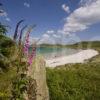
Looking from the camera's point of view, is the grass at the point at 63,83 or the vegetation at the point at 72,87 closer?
the grass at the point at 63,83

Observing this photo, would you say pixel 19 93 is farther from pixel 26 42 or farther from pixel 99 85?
pixel 99 85

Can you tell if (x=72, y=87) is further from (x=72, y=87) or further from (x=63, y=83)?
(x=63, y=83)

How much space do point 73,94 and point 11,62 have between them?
4521mm

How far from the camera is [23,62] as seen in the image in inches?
232

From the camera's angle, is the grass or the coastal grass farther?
the coastal grass

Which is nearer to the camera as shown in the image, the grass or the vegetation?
the grass

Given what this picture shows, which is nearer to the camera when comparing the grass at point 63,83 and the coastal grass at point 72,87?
the grass at point 63,83

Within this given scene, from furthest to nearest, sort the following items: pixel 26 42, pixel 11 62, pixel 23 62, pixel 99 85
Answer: pixel 99 85, pixel 11 62, pixel 23 62, pixel 26 42

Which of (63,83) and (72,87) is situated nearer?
(72,87)

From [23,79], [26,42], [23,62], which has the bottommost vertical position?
[23,79]

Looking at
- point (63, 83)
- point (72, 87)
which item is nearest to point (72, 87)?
point (72, 87)

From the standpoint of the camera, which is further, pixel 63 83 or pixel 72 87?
pixel 63 83

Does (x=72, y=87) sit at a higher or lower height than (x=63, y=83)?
lower

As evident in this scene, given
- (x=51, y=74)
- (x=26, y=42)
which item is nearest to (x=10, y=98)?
(x=26, y=42)
